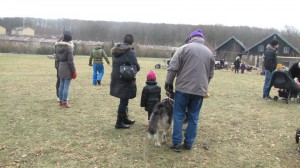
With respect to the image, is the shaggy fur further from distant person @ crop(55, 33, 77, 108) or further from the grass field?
distant person @ crop(55, 33, 77, 108)

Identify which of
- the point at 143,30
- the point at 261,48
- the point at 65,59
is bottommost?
the point at 65,59

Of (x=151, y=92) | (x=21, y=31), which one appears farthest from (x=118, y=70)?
(x=21, y=31)

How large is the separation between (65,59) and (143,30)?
383 ft

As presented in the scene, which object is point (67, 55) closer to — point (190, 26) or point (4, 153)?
point (4, 153)

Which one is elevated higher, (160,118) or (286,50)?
(286,50)

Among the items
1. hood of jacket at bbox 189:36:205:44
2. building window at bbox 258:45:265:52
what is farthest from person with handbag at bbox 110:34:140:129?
building window at bbox 258:45:265:52

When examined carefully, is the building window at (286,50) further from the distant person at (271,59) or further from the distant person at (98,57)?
the distant person at (98,57)

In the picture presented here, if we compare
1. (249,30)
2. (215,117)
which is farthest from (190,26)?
(215,117)

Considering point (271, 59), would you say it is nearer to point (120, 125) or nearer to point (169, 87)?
point (120, 125)

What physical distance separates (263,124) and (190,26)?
122m

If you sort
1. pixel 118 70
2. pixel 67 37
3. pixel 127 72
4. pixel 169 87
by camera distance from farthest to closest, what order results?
pixel 67 37, pixel 118 70, pixel 127 72, pixel 169 87

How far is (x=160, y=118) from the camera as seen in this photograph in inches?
219

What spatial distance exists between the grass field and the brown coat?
0.97 metres

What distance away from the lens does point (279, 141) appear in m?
6.21
